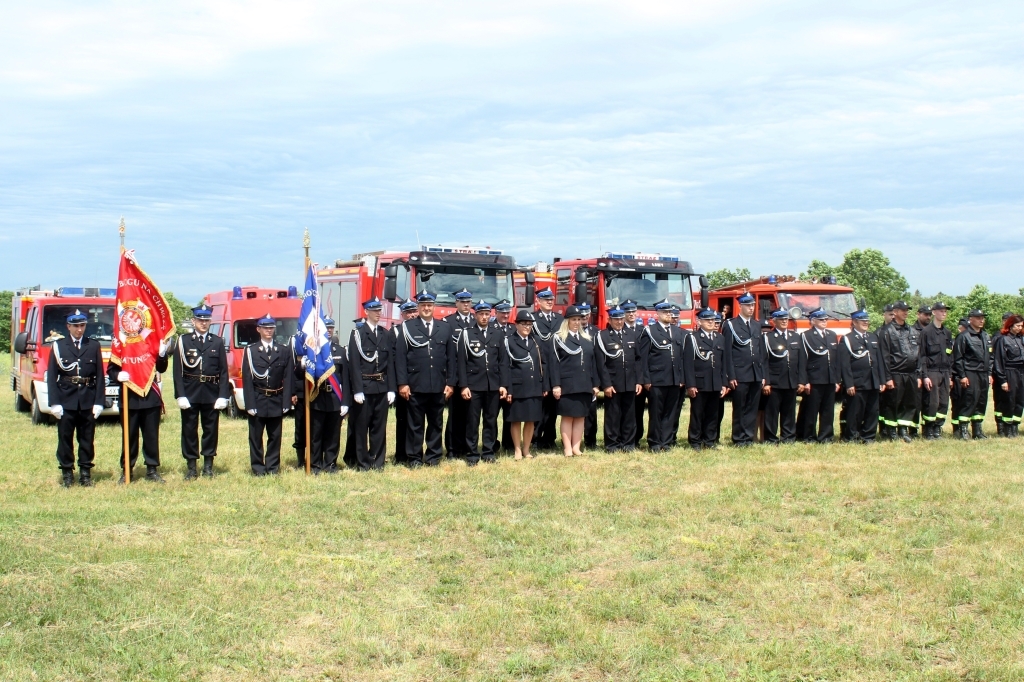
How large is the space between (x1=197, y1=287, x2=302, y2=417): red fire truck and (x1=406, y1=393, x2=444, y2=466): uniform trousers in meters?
4.99

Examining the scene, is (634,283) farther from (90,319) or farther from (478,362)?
(90,319)

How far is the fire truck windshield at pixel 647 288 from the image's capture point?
656 inches

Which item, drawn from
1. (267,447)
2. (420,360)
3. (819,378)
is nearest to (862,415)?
(819,378)

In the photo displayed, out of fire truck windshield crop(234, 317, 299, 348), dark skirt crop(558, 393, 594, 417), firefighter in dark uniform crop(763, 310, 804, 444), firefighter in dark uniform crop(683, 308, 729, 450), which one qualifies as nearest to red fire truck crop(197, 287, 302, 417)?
fire truck windshield crop(234, 317, 299, 348)

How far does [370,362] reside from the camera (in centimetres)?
1062

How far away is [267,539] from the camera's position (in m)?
7.49

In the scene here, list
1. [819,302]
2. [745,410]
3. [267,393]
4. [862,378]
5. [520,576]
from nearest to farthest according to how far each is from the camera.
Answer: [520,576]
[267,393]
[745,410]
[862,378]
[819,302]

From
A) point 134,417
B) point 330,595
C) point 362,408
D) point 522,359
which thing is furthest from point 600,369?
point 330,595

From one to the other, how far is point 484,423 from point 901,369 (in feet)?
18.2

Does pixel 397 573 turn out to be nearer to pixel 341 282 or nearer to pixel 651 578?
pixel 651 578

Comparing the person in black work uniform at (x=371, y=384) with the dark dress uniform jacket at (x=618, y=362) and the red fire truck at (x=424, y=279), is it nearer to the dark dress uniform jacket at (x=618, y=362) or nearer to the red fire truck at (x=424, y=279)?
the dark dress uniform jacket at (x=618, y=362)

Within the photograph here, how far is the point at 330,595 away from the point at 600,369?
6223 millimetres

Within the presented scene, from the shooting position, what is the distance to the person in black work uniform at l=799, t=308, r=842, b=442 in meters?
12.4

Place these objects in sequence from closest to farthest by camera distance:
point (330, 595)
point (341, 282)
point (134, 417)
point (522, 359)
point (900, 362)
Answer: point (330, 595) < point (134, 417) < point (522, 359) < point (900, 362) < point (341, 282)
